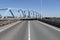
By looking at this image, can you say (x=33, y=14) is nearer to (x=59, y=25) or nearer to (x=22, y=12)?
(x=22, y=12)

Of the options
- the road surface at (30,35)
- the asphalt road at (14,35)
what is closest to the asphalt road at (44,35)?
the road surface at (30,35)

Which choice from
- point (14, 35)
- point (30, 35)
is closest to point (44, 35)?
point (30, 35)

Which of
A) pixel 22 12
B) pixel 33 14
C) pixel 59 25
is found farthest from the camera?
pixel 22 12

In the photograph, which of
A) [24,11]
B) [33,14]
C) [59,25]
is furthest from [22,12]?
[59,25]

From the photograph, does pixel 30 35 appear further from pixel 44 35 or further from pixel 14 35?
pixel 14 35

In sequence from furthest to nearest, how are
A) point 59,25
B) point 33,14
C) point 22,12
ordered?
point 22,12 < point 33,14 < point 59,25

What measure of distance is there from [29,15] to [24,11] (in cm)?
800

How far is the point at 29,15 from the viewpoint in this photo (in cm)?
15938

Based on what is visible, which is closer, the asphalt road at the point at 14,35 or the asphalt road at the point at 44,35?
the asphalt road at the point at 44,35

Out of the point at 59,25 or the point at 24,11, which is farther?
the point at 24,11

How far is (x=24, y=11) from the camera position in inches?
6476

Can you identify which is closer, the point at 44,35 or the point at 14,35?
the point at 44,35

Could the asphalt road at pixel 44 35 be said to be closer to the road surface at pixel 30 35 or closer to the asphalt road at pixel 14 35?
the road surface at pixel 30 35

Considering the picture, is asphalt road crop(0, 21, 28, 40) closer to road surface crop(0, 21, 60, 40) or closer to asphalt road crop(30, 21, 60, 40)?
road surface crop(0, 21, 60, 40)
